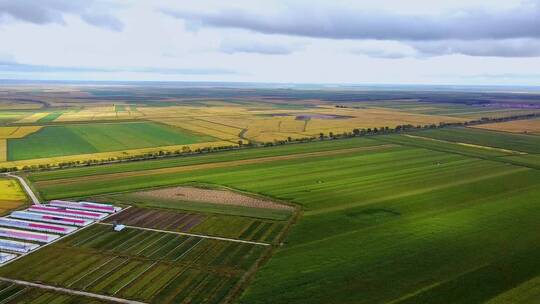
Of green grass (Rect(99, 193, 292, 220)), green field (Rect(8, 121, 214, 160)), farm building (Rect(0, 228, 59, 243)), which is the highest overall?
green field (Rect(8, 121, 214, 160))

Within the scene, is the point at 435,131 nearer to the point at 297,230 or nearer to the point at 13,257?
the point at 297,230

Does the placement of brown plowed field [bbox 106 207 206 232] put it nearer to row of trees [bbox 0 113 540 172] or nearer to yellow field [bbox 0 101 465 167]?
row of trees [bbox 0 113 540 172]

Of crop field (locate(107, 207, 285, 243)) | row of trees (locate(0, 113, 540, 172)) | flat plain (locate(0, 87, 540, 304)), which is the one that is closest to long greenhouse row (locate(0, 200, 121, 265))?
flat plain (locate(0, 87, 540, 304))

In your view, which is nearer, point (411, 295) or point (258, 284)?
point (411, 295)

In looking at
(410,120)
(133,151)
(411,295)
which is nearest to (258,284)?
(411,295)

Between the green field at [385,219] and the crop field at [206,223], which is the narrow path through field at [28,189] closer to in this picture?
the green field at [385,219]

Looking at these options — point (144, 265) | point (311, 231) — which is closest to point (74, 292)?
point (144, 265)

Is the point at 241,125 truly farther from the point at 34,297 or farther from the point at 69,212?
the point at 34,297
